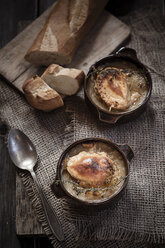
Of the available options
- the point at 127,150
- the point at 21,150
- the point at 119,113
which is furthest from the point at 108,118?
the point at 21,150

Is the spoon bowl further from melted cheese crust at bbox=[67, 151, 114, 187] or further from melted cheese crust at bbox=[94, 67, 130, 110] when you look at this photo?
melted cheese crust at bbox=[94, 67, 130, 110]

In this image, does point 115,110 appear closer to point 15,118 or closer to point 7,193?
point 15,118

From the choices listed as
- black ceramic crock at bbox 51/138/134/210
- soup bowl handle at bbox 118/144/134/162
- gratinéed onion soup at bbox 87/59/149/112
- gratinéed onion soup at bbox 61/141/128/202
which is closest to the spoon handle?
black ceramic crock at bbox 51/138/134/210

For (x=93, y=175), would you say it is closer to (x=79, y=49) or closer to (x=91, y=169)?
(x=91, y=169)

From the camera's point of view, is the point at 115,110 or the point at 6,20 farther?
the point at 6,20

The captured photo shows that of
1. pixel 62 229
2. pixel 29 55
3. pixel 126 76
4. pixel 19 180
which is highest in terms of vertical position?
pixel 29 55

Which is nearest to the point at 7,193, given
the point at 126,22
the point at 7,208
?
the point at 7,208

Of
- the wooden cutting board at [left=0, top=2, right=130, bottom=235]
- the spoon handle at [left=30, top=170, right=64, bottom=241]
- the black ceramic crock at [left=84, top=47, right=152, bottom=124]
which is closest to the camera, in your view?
the spoon handle at [left=30, top=170, right=64, bottom=241]
